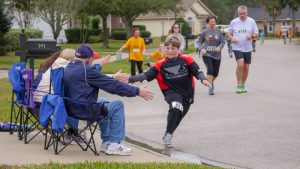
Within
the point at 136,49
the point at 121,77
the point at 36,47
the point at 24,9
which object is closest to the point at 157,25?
the point at 24,9

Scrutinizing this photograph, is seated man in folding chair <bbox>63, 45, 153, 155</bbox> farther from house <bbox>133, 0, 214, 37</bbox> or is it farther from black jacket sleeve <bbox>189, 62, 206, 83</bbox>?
house <bbox>133, 0, 214, 37</bbox>

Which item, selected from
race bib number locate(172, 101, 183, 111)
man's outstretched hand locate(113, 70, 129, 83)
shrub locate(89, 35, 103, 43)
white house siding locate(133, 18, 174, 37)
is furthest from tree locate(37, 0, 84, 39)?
white house siding locate(133, 18, 174, 37)

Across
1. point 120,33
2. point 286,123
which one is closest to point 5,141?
point 286,123

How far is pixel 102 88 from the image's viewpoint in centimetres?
827

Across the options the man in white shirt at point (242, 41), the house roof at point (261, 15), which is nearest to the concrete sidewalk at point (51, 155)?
the man in white shirt at point (242, 41)

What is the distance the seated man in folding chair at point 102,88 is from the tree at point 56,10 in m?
31.6

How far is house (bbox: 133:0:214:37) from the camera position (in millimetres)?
90188

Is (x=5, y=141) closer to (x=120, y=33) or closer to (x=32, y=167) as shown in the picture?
(x=32, y=167)

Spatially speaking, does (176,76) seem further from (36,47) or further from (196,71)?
(36,47)

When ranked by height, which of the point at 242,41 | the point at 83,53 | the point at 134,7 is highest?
the point at 134,7

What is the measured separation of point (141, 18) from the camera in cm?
9156

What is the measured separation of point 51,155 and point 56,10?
33.0 metres

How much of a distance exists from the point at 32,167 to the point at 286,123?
18.3 feet

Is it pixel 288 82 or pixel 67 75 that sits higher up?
pixel 67 75
